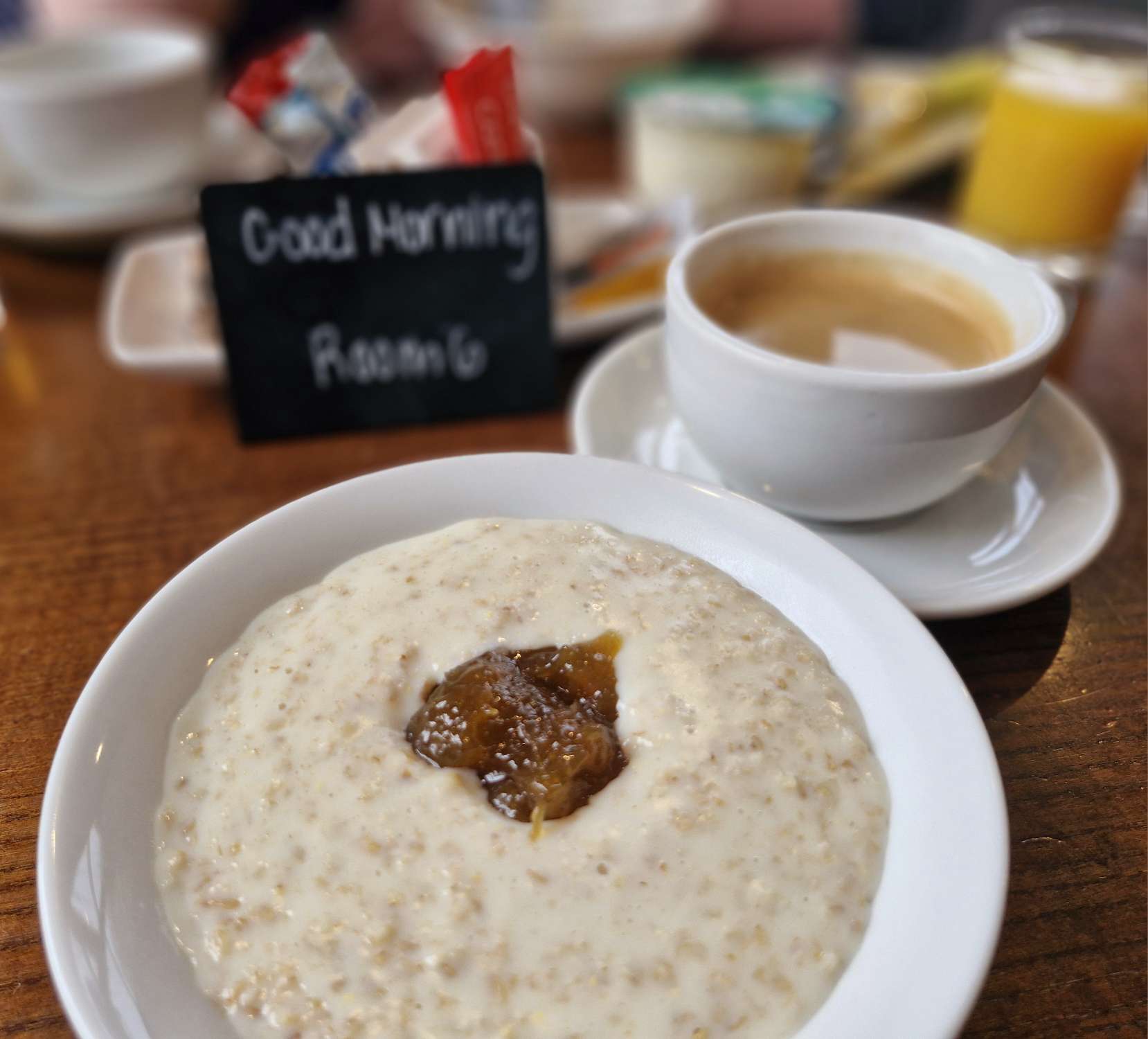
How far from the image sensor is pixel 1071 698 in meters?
1.05

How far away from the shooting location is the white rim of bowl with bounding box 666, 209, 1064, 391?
964 millimetres

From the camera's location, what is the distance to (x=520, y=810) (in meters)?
0.78

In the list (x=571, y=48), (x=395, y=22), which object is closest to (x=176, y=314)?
(x=571, y=48)

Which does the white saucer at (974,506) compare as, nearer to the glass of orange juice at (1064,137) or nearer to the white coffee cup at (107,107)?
the glass of orange juice at (1064,137)

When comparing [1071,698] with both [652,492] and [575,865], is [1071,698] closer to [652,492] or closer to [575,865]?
[652,492]

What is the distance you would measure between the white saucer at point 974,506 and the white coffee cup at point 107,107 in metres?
1.12

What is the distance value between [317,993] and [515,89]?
4.07 feet

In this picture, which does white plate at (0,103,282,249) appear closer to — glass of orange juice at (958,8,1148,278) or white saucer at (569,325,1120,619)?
white saucer at (569,325,1120,619)

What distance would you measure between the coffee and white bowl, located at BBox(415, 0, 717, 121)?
122cm

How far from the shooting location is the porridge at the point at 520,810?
27.1 inches

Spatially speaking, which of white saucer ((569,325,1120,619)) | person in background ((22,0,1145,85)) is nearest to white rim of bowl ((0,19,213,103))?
person in background ((22,0,1145,85))

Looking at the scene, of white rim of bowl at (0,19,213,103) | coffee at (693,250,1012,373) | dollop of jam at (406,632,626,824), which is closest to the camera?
dollop of jam at (406,632,626,824)

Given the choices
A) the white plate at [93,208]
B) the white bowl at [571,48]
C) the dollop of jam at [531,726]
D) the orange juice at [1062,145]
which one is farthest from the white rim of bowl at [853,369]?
the white bowl at [571,48]

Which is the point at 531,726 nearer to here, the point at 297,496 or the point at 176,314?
the point at 297,496
